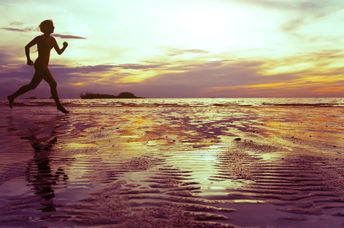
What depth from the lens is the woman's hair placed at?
980cm

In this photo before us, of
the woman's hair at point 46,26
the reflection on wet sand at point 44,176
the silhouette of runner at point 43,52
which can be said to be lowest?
the reflection on wet sand at point 44,176

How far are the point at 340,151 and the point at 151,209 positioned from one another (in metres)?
4.22

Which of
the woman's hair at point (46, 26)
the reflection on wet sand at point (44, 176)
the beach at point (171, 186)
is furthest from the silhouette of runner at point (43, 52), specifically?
the reflection on wet sand at point (44, 176)

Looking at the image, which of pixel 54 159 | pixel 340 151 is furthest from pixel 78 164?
pixel 340 151

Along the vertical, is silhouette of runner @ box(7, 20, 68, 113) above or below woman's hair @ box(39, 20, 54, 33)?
below

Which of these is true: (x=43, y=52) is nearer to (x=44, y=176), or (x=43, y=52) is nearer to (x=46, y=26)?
(x=46, y=26)

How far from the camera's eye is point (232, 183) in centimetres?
297

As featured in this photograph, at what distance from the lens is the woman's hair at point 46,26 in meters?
9.80

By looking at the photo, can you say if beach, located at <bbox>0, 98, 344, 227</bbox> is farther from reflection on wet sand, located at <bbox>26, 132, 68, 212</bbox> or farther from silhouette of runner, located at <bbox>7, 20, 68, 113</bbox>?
silhouette of runner, located at <bbox>7, 20, 68, 113</bbox>

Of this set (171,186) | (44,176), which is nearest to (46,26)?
(44,176)

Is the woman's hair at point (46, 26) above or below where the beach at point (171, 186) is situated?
above

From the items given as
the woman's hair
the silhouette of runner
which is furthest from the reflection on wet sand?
the woman's hair

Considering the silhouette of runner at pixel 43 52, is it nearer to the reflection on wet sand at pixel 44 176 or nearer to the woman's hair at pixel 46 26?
the woman's hair at pixel 46 26

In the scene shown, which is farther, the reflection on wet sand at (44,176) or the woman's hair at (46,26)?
the woman's hair at (46,26)
